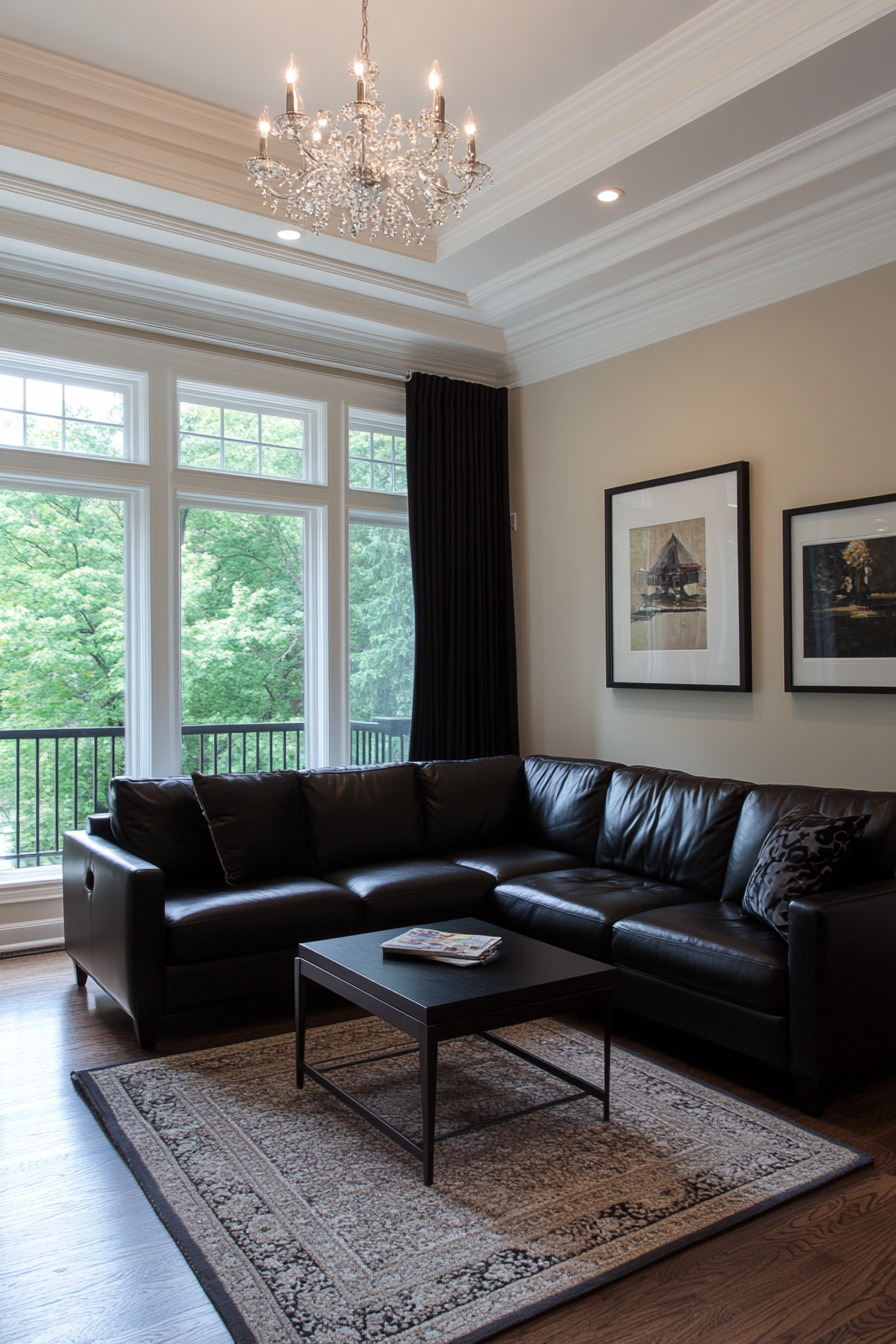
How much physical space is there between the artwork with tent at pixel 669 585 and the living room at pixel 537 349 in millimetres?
295

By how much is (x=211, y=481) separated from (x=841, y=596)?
3.02 meters

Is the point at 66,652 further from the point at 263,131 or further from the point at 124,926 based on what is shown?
the point at 263,131

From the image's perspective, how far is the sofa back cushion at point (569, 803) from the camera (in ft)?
14.3

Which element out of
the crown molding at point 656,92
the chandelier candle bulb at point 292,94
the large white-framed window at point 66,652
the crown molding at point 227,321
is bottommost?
the large white-framed window at point 66,652

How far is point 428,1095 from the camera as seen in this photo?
2.32m

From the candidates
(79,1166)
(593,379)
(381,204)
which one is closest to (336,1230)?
(79,1166)

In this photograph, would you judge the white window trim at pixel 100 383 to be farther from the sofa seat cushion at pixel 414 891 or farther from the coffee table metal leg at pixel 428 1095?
the coffee table metal leg at pixel 428 1095

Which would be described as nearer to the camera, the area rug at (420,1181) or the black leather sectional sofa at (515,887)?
the area rug at (420,1181)

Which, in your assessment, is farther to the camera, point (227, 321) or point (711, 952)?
point (227, 321)

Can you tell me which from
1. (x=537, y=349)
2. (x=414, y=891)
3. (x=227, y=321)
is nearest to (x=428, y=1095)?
(x=414, y=891)

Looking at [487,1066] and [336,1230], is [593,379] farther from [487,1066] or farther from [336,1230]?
[336,1230]

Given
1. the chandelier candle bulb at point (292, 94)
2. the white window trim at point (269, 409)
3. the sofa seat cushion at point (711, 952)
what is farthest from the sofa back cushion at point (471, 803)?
the chandelier candle bulb at point (292, 94)

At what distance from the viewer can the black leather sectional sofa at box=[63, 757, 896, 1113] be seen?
9.28ft

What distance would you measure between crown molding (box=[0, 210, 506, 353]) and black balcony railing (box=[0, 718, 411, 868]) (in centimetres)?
213
